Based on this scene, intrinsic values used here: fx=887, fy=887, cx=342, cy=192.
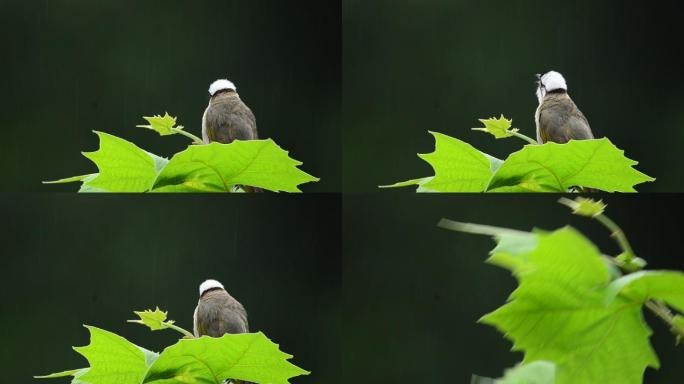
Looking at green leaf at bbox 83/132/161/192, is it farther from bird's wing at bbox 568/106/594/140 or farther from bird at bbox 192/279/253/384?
bird's wing at bbox 568/106/594/140

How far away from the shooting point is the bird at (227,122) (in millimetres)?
1049

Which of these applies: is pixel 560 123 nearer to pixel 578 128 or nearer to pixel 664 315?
pixel 578 128

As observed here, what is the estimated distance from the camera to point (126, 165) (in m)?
0.80

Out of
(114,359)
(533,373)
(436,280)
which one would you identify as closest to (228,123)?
(436,280)

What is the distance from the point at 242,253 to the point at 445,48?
1.21 ft

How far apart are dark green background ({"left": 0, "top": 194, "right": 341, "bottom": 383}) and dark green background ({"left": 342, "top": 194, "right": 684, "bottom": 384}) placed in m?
0.07

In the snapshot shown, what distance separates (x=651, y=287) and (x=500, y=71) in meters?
1.05

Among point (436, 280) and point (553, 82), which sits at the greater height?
point (553, 82)

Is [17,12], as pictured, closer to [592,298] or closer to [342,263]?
[342,263]

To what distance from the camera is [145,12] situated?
4.03ft

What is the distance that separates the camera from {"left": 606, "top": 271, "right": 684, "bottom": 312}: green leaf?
107mm

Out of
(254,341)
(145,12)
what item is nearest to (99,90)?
(145,12)

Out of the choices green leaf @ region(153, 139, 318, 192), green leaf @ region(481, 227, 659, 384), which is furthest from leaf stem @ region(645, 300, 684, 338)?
green leaf @ region(153, 139, 318, 192)

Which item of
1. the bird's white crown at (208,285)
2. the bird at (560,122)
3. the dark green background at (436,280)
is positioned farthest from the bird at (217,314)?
the bird at (560,122)
